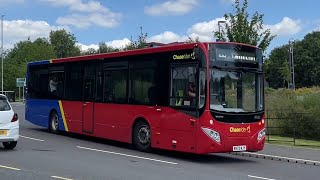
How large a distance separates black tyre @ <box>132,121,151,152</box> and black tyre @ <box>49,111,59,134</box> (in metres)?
6.09

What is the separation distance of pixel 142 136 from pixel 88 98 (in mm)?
3841

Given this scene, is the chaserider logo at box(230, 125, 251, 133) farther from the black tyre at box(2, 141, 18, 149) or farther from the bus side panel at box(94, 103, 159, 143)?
the black tyre at box(2, 141, 18, 149)

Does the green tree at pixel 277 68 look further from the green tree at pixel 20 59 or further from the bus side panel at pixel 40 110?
the bus side panel at pixel 40 110

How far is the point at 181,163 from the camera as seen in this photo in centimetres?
1331

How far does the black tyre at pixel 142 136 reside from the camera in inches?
604

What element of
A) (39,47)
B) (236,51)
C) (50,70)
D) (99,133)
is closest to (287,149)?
(236,51)

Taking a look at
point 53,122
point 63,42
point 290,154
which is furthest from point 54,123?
point 63,42

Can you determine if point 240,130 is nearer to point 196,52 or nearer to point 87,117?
point 196,52

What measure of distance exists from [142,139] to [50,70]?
7.68 m

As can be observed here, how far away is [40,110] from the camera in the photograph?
2209cm

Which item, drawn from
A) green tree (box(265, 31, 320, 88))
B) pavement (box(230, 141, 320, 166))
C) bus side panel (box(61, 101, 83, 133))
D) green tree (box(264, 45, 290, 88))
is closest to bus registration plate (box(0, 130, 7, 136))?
bus side panel (box(61, 101, 83, 133))

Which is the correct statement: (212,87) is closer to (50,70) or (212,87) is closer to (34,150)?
(34,150)

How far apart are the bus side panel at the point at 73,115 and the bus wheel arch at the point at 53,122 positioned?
1.10 m

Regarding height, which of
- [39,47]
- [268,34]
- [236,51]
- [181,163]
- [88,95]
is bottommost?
[181,163]
